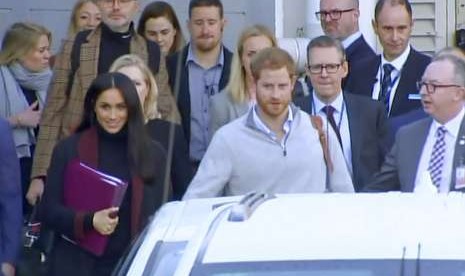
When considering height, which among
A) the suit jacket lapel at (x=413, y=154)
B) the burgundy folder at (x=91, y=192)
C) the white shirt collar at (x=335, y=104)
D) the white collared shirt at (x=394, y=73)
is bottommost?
the burgundy folder at (x=91, y=192)

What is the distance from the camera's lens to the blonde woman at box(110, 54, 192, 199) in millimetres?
7598

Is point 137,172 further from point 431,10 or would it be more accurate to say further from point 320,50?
point 431,10

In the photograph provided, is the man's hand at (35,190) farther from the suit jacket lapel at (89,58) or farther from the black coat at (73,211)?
the black coat at (73,211)

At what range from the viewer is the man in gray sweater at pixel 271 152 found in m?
7.15

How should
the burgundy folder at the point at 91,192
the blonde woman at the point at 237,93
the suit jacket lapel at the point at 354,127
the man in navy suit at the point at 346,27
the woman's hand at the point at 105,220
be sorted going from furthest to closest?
the man in navy suit at the point at 346,27, the blonde woman at the point at 237,93, the suit jacket lapel at the point at 354,127, the burgundy folder at the point at 91,192, the woman's hand at the point at 105,220

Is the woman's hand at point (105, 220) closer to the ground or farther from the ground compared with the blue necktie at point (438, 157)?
closer to the ground

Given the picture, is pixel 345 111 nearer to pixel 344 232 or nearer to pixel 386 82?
pixel 386 82

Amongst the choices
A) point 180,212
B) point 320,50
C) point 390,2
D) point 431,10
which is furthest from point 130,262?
point 431,10

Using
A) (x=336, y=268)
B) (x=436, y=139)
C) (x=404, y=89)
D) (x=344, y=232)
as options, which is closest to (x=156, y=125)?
(x=436, y=139)

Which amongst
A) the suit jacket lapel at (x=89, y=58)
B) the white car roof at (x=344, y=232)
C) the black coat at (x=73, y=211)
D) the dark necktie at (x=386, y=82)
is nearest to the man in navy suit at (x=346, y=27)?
the dark necktie at (x=386, y=82)

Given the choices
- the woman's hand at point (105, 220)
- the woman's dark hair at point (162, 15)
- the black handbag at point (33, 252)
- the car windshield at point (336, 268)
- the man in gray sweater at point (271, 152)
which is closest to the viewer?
the car windshield at point (336, 268)

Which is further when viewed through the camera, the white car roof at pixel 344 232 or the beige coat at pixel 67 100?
the beige coat at pixel 67 100

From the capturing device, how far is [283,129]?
7.37 metres

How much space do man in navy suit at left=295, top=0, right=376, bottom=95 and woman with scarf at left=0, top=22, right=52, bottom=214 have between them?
1.60 meters
